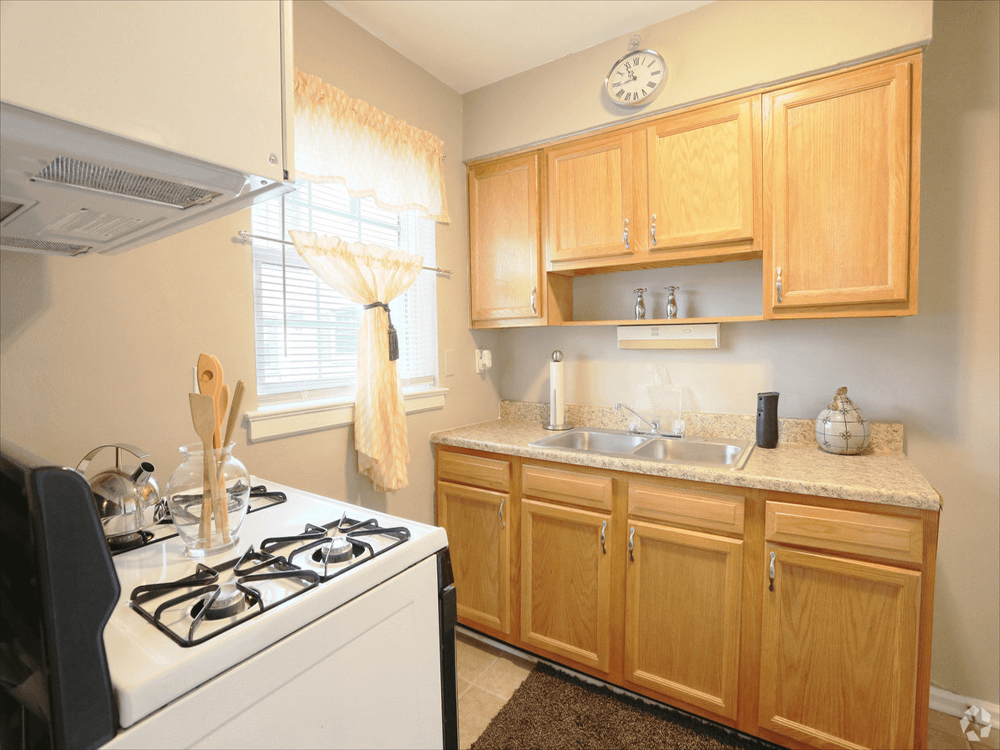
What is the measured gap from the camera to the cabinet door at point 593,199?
2.17 metres

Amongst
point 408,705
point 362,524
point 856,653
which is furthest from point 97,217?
point 856,653

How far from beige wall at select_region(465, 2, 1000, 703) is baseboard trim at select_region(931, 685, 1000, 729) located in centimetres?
3

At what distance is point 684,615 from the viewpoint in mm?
1809

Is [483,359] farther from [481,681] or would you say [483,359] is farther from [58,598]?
[58,598]

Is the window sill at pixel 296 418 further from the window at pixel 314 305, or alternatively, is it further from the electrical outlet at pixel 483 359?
the electrical outlet at pixel 483 359

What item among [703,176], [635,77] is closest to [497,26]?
[635,77]

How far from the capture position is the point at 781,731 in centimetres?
165

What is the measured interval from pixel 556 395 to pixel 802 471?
1156 mm

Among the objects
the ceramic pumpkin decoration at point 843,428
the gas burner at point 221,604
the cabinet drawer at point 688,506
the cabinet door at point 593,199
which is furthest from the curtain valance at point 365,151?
the ceramic pumpkin decoration at point 843,428

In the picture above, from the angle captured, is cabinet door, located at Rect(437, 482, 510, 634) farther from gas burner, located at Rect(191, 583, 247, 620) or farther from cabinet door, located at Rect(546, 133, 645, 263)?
gas burner, located at Rect(191, 583, 247, 620)

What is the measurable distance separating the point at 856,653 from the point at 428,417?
6.03ft

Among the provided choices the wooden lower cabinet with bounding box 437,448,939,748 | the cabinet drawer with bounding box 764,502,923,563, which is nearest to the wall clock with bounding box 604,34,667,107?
the wooden lower cabinet with bounding box 437,448,939,748

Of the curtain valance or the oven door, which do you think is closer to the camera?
the oven door

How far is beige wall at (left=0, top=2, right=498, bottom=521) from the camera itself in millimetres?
1206
